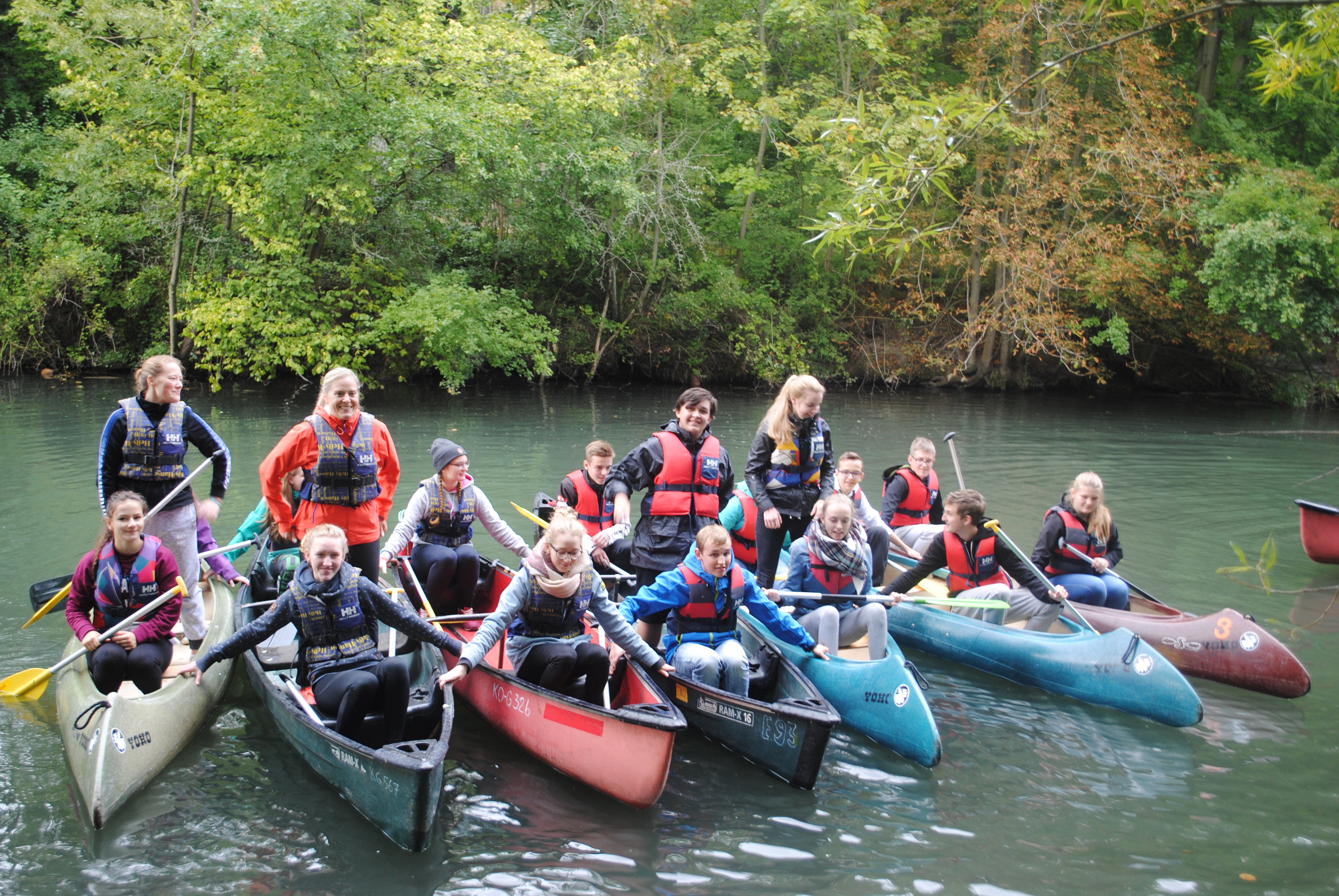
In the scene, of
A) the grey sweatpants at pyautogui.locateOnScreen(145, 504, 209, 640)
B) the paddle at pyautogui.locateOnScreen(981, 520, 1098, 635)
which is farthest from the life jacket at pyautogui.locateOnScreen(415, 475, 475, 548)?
the paddle at pyautogui.locateOnScreen(981, 520, 1098, 635)

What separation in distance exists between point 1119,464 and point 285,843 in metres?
11.5

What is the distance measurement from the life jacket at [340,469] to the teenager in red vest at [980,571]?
278 cm

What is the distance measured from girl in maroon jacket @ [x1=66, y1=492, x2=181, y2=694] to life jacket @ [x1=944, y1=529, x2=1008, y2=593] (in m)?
4.00

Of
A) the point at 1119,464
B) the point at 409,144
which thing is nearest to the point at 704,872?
the point at 1119,464

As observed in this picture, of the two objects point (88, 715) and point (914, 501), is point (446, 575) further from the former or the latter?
point (914, 501)

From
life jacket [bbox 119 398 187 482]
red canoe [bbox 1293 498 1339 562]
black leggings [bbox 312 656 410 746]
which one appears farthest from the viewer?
red canoe [bbox 1293 498 1339 562]

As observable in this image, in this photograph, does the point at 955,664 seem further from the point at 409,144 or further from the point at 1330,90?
the point at 409,144

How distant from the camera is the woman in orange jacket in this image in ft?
15.0

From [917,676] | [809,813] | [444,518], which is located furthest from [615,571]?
[809,813]

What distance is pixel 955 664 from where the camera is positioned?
5.72 metres

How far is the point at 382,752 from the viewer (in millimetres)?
3512

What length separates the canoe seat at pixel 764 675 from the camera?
180 inches

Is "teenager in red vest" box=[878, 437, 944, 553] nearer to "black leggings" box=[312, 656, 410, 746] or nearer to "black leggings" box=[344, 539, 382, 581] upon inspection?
"black leggings" box=[344, 539, 382, 581]

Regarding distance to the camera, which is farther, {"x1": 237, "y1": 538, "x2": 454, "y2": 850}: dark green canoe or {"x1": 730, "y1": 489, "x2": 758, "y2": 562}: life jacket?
{"x1": 730, "y1": 489, "x2": 758, "y2": 562}: life jacket
